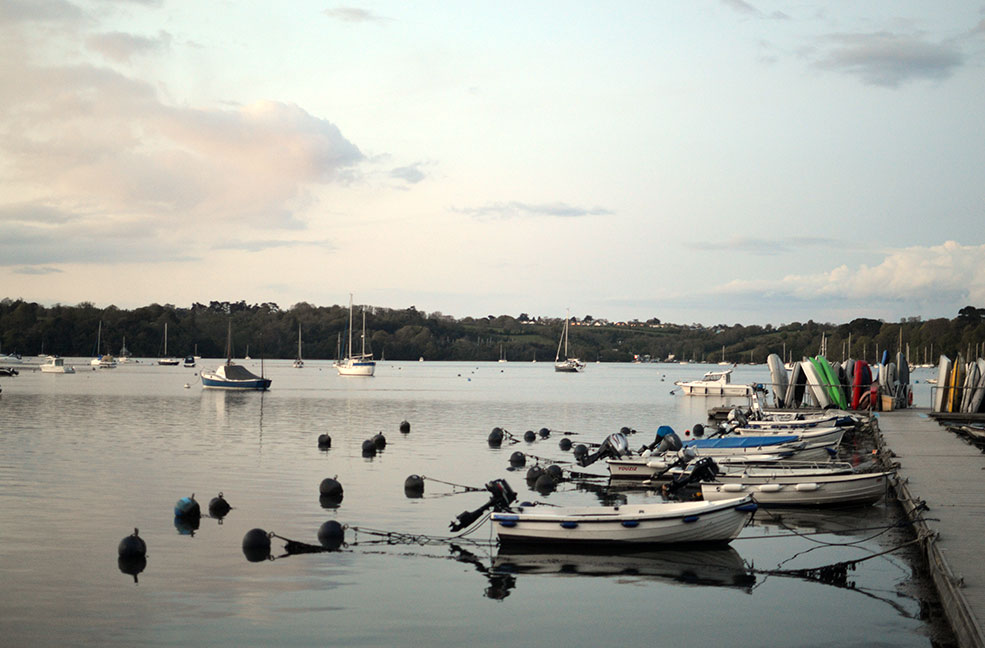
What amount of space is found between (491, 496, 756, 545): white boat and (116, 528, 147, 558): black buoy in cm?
744

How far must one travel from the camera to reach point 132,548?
1970cm

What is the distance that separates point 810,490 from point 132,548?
1701cm

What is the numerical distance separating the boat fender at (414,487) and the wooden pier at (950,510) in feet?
45.0

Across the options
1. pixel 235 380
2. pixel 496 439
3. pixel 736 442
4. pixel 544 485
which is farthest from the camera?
pixel 235 380

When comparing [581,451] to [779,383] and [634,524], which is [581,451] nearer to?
[634,524]

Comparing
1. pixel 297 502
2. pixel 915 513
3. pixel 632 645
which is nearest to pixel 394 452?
pixel 297 502

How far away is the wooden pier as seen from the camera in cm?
1336

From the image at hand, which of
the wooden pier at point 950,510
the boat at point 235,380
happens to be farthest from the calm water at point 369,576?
the boat at point 235,380

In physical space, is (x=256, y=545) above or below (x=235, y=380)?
below

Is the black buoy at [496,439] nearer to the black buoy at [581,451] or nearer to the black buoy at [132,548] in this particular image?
the black buoy at [581,451]

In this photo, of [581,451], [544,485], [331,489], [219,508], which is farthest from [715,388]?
[219,508]

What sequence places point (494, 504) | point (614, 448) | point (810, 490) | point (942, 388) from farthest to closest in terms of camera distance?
1. point (942, 388)
2. point (614, 448)
3. point (810, 490)
4. point (494, 504)

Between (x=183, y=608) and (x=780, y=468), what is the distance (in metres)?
19.2

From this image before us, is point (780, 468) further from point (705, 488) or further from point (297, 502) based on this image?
point (297, 502)
